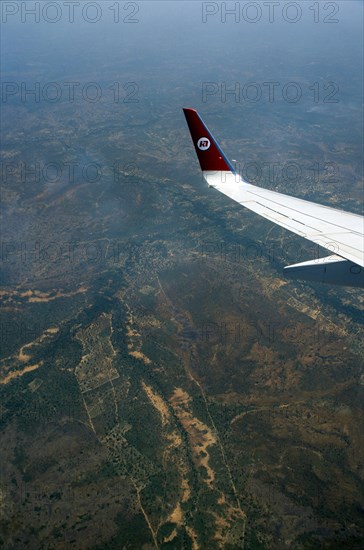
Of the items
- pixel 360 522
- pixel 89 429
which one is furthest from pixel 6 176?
pixel 360 522

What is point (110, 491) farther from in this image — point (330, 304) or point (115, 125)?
point (115, 125)

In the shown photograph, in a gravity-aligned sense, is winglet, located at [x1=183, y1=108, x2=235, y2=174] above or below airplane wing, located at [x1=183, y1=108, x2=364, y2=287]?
above

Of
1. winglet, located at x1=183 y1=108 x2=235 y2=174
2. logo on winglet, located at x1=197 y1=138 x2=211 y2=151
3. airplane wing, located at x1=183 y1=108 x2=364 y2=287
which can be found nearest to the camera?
airplane wing, located at x1=183 y1=108 x2=364 y2=287

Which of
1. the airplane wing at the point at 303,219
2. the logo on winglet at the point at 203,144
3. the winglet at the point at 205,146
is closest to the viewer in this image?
the airplane wing at the point at 303,219

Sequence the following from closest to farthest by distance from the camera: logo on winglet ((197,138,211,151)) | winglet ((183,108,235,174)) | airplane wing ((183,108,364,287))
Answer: airplane wing ((183,108,364,287)) → winglet ((183,108,235,174)) → logo on winglet ((197,138,211,151))

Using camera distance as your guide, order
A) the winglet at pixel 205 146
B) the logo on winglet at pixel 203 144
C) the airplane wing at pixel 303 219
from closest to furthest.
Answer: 1. the airplane wing at pixel 303 219
2. the winglet at pixel 205 146
3. the logo on winglet at pixel 203 144

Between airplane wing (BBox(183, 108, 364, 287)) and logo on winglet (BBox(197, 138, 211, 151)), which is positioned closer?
airplane wing (BBox(183, 108, 364, 287))

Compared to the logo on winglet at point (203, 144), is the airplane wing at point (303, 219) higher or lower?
lower

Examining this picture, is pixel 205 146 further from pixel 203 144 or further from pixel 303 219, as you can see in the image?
pixel 303 219

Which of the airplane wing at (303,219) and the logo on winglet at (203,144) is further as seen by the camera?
the logo on winglet at (203,144)
